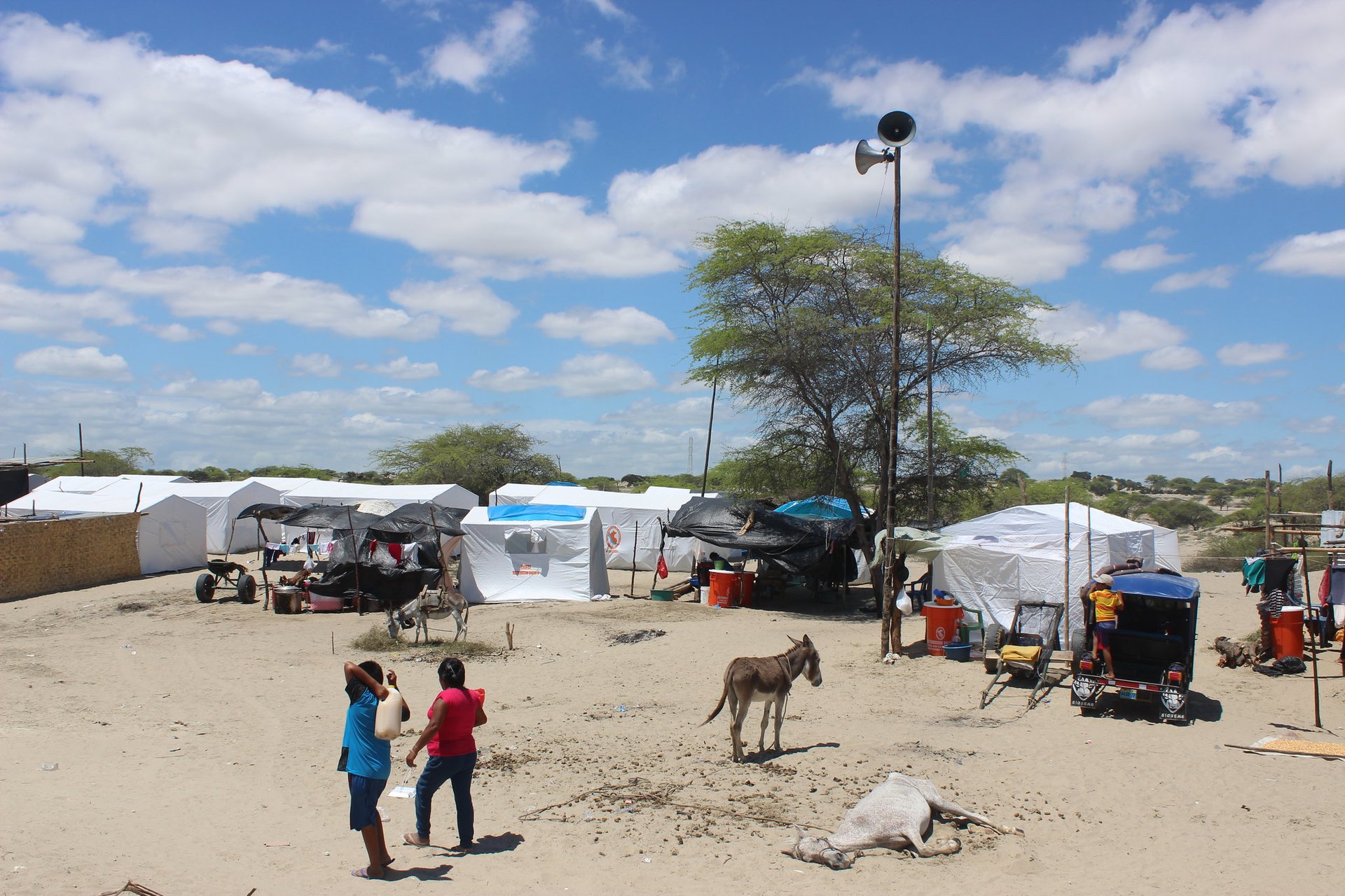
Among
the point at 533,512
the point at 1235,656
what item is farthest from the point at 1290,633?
the point at 533,512

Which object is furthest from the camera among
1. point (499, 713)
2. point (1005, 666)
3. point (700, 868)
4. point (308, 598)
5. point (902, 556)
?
point (308, 598)

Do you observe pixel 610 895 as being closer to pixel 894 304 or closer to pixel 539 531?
pixel 894 304

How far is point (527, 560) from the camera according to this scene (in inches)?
901

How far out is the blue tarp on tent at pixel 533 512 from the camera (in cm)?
2306

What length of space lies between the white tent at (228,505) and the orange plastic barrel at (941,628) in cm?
2779

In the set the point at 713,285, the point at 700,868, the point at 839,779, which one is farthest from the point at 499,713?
the point at 713,285

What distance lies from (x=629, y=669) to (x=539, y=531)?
29.8 feet

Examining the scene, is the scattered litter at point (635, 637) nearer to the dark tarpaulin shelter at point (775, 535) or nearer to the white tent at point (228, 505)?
the dark tarpaulin shelter at point (775, 535)

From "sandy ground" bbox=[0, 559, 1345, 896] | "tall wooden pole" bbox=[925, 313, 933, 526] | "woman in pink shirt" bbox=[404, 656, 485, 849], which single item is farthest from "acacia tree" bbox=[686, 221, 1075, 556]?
"woman in pink shirt" bbox=[404, 656, 485, 849]

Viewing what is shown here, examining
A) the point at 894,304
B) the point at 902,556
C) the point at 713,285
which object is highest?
the point at 713,285

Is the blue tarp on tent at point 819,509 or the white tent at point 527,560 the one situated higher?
the blue tarp on tent at point 819,509

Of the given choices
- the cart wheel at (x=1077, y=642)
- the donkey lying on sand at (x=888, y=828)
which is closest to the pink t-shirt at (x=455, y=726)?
the donkey lying on sand at (x=888, y=828)

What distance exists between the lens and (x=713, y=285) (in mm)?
22781

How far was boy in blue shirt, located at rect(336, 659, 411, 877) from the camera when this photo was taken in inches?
231
